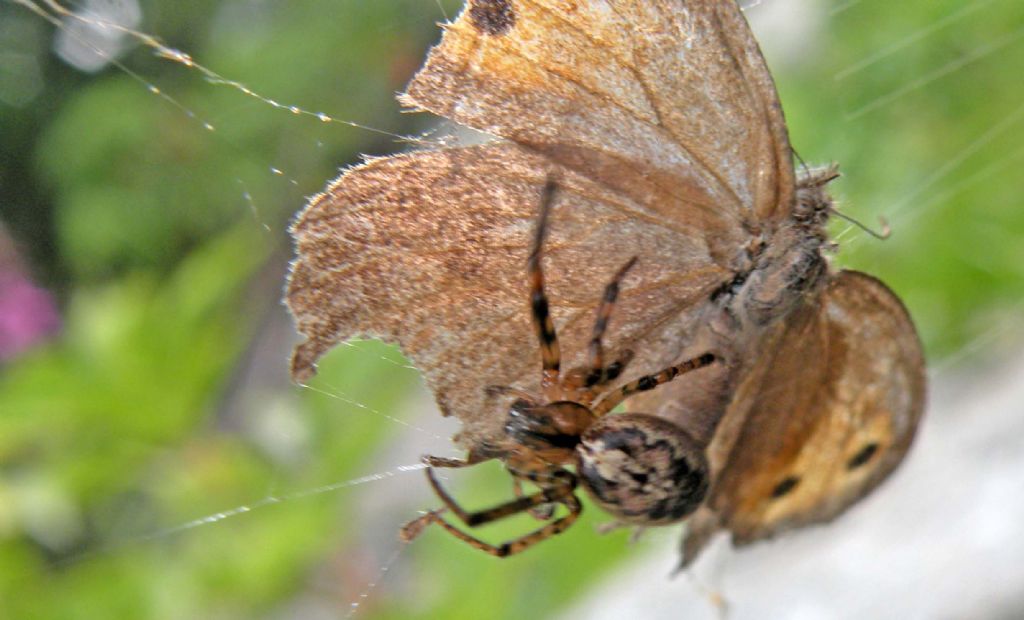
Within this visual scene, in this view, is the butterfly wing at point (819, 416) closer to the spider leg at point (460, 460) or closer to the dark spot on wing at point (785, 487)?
the dark spot on wing at point (785, 487)

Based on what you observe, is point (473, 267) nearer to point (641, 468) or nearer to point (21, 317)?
point (641, 468)

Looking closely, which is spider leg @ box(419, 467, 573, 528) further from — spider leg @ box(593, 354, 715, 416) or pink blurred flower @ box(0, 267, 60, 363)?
pink blurred flower @ box(0, 267, 60, 363)

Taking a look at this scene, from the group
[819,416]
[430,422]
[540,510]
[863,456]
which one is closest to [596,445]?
[540,510]

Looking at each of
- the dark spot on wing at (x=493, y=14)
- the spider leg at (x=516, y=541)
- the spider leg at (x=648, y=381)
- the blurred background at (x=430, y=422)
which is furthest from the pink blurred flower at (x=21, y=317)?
the dark spot on wing at (x=493, y=14)

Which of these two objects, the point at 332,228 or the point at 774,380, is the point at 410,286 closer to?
the point at 332,228

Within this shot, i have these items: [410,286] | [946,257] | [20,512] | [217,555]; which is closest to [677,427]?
[410,286]

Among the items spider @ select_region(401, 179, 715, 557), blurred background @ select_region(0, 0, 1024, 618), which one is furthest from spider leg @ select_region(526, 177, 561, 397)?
blurred background @ select_region(0, 0, 1024, 618)
